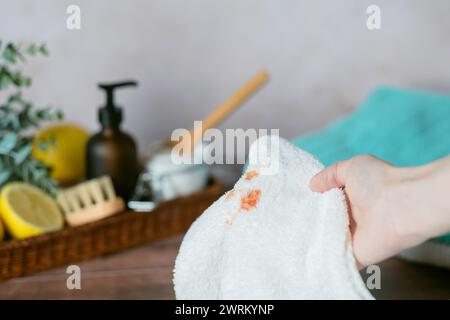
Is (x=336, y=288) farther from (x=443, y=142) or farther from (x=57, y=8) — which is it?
(x=57, y=8)

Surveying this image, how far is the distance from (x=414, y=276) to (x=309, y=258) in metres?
0.23

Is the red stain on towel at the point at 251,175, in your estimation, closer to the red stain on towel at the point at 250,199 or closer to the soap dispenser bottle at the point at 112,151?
the red stain on towel at the point at 250,199

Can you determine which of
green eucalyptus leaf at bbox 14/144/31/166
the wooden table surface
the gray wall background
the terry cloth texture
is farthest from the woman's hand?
the gray wall background

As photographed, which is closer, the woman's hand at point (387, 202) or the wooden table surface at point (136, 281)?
the woman's hand at point (387, 202)

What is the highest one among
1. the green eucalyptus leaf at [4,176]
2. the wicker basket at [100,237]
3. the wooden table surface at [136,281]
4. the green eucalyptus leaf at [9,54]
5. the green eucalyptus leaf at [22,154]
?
the green eucalyptus leaf at [9,54]

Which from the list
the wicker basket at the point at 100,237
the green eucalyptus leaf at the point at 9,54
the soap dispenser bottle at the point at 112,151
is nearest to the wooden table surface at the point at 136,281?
the wicker basket at the point at 100,237

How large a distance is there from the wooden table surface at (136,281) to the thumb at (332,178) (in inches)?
6.3

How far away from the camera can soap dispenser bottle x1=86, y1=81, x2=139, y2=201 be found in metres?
0.86

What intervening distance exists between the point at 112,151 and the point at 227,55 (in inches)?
12.1

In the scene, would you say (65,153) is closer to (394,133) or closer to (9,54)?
(9,54)

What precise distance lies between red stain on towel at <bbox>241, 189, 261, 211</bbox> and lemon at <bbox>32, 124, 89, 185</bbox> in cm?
42

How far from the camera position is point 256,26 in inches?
42.0

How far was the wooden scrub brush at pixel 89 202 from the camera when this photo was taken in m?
0.79

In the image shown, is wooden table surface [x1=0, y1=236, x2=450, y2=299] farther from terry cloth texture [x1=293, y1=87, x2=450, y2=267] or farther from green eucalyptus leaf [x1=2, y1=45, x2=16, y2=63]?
green eucalyptus leaf [x1=2, y1=45, x2=16, y2=63]
